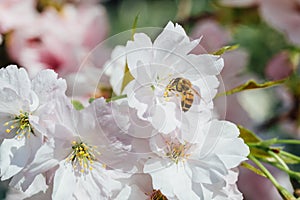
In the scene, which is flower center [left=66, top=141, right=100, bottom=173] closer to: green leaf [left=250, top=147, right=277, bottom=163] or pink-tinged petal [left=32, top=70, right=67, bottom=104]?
pink-tinged petal [left=32, top=70, right=67, bottom=104]

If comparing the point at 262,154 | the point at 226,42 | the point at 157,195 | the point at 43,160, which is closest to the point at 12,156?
the point at 43,160

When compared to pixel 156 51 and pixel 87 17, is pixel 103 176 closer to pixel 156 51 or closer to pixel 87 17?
pixel 156 51

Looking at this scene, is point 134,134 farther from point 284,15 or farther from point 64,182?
point 284,15

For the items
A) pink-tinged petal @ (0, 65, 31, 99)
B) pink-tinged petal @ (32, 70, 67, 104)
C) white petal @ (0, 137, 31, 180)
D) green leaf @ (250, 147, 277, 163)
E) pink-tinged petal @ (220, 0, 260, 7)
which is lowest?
green leaf @ (250, 147, 277, 163)

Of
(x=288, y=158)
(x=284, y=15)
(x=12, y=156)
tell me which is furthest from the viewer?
(x=284, y=15)

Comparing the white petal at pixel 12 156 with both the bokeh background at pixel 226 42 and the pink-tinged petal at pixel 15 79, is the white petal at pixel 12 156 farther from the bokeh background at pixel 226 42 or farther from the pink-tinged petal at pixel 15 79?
the bokeh background at pixel 226 42

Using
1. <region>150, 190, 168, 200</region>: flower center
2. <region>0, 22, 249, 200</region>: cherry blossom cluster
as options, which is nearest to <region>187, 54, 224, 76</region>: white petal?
<region>0, 22, 249, 200</region>: cherry blossom cluster
